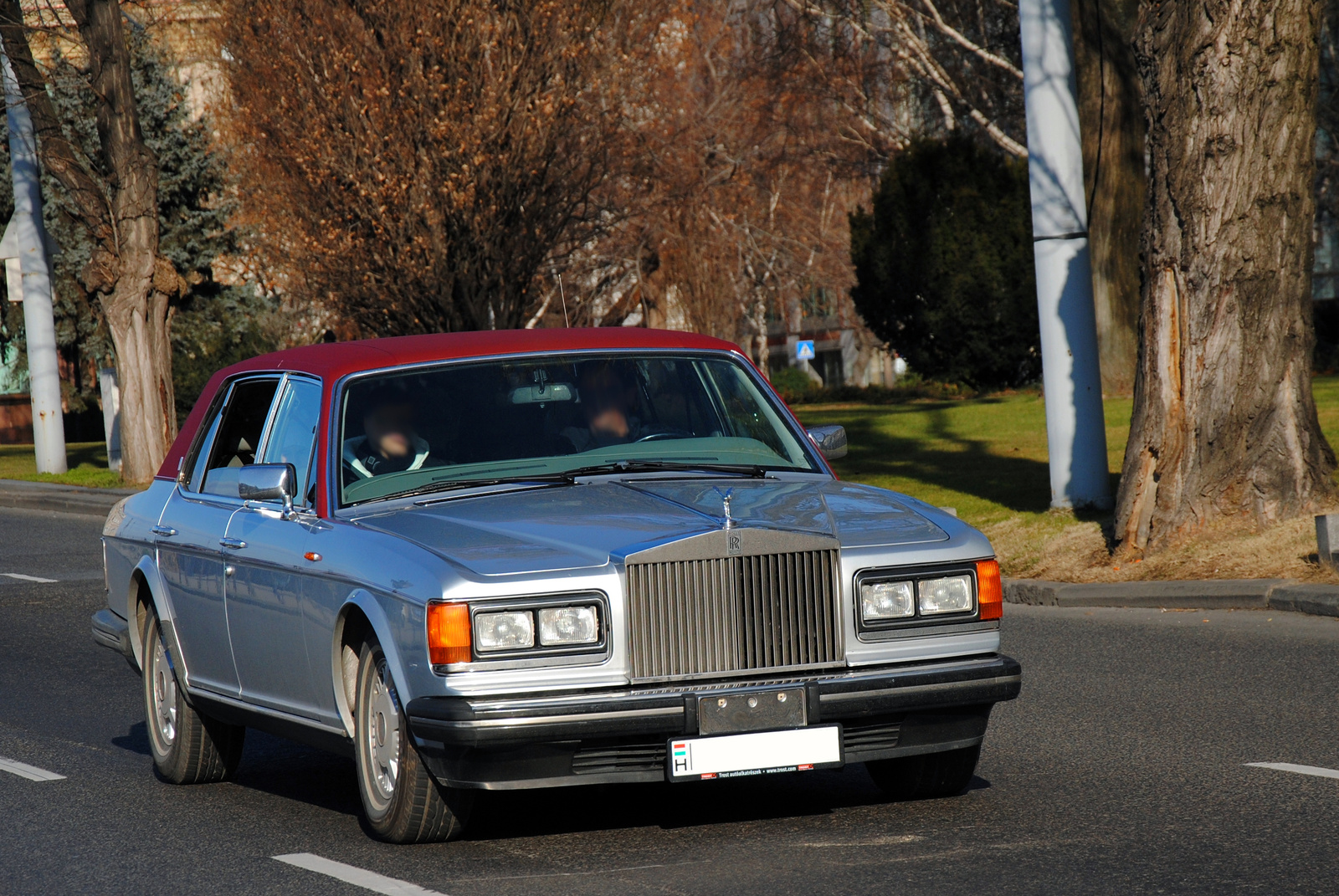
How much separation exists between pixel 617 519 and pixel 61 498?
72.6ft

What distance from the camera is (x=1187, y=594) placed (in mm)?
11891

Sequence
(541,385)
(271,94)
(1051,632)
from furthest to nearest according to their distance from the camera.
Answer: (271,94)
(1051,632)
(541,385)

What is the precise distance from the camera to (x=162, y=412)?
27.5 m

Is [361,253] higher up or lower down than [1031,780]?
higher up

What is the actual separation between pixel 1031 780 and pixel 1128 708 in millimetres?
1778

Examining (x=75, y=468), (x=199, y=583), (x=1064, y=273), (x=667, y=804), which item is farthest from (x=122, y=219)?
(x=667, y=804)

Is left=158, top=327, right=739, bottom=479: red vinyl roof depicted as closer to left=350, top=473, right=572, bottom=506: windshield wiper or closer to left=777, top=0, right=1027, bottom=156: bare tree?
left=350, top=473, right=572, bottom=506: windshield wiper

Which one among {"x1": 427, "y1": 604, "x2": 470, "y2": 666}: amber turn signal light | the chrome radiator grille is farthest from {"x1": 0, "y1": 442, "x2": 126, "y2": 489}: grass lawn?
the chrome radiator grille

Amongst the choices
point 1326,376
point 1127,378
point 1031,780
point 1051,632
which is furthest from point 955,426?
point 1031,780

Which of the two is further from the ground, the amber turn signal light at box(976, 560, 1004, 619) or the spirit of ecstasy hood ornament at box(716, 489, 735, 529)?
the spirit of ecstasy hood ornament at box(716, 489, 735, 529)

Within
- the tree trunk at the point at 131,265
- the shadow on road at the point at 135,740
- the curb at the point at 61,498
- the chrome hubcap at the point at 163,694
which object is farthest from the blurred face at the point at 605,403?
the tree trunk at the point at 131,265

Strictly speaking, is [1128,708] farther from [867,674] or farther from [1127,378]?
[1127,378]

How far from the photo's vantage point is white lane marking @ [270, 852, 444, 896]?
5.28 metres

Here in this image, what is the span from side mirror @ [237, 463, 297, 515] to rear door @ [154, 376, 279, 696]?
0.68ft
